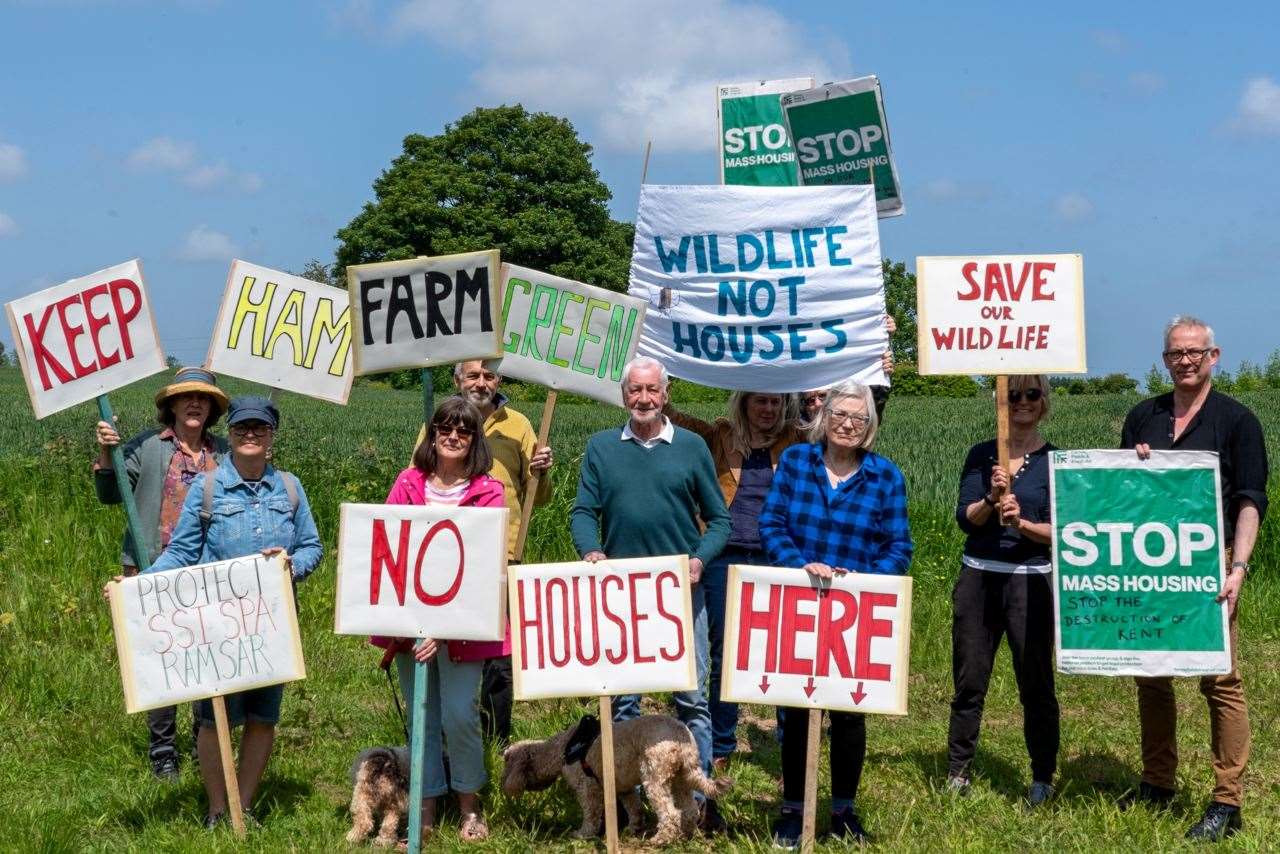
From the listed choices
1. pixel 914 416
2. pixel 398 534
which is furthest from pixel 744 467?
pixel 914 416

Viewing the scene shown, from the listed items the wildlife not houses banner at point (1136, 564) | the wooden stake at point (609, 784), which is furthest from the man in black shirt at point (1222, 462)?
the wooden stake at point (609, 784)

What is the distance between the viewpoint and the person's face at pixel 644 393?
19.2 feet

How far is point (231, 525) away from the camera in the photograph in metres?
5.81

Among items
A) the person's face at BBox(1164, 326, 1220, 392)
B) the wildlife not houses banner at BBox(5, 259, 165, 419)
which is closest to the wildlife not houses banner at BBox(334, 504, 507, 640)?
the wildlife not houses banner at BBox(5, 259, 165, 419)

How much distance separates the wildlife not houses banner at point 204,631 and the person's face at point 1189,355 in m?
4.03

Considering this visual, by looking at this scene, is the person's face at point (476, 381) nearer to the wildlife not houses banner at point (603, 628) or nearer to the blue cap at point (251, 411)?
the blue cap at point (251, 411)

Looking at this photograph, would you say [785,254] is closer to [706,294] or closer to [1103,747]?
[706,294]

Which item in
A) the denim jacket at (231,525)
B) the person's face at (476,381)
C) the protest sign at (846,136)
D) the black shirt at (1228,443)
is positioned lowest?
the denim jacket at (231,525)

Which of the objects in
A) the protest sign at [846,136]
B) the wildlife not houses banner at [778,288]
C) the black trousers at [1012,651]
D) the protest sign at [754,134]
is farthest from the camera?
the protest sign at [754,134]

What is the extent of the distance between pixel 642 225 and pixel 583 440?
1148 centimetres

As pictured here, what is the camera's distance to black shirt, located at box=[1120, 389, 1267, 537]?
5832mm

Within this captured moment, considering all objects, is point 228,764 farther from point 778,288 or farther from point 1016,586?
point 1016,586

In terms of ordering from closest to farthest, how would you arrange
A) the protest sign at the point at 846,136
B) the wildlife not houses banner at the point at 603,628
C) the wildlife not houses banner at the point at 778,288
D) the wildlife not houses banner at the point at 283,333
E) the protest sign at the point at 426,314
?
1. the wildlife not houses banner at the point at 603,628
2. the protest sign at the point at 426,314
3. the wildlife not houses banner at the point at 283,333
4. the wildlife not houses banner at the point at 778,288
5. the protest sign at the point at 846,136

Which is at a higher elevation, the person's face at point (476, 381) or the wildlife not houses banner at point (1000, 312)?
the wildlife not houses banner at point (1000, 312)
